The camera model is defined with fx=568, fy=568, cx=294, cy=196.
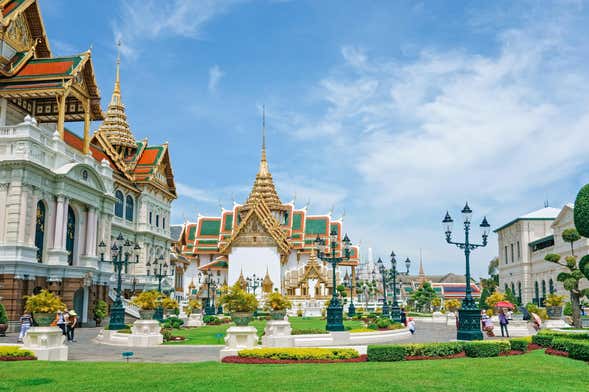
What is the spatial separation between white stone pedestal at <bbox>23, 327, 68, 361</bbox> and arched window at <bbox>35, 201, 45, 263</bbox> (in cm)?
1441

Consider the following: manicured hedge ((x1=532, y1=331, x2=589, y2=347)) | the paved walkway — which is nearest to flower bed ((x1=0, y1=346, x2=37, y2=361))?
the paved walkway

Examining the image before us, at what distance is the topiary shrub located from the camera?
877 inches

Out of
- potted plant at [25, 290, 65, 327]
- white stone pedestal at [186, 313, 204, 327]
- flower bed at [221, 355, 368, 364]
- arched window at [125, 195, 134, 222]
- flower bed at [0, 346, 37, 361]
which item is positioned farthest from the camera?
arched window at [125, 195, 134, 222]

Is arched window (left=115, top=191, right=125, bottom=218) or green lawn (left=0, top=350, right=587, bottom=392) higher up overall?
arched window (left=115, top=191, right=125, bottom=218)

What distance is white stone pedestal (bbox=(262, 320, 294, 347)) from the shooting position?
735 inches

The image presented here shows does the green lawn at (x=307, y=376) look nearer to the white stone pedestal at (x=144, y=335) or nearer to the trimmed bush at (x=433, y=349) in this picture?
the trimmed bush at (x=433, y=349)

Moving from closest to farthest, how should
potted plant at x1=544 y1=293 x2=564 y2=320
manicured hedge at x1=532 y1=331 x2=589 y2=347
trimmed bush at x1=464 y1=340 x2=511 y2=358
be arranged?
trimmed bush at x1=464 y1=340 x2=511 y2=358, manicured hedge at x1=532 y1=331 x2=589 y2=347, potted plant at x1=544 y1=293 x2=564 y2=320

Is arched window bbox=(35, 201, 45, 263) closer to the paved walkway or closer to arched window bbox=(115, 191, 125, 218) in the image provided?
the paved walkway

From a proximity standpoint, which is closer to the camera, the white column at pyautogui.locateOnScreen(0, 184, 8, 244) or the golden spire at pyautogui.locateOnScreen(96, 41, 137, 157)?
the white column at pyautogui.locateOnScreen(0, 184, 8, 244)

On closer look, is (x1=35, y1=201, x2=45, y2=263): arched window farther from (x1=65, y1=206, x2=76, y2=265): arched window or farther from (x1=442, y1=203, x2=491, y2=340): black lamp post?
(x1=442, y1=203, x2=491, y2=340): black lamp post

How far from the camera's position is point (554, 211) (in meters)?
68.8

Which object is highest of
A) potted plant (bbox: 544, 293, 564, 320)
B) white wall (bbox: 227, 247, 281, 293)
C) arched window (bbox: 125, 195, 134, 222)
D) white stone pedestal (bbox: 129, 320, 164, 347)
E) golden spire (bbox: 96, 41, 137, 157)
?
golden spire (bbox: 96, 41, 137, 157)

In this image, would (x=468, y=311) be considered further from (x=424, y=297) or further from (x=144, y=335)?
(x=424, y=297)

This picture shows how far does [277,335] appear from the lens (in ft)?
62.5
